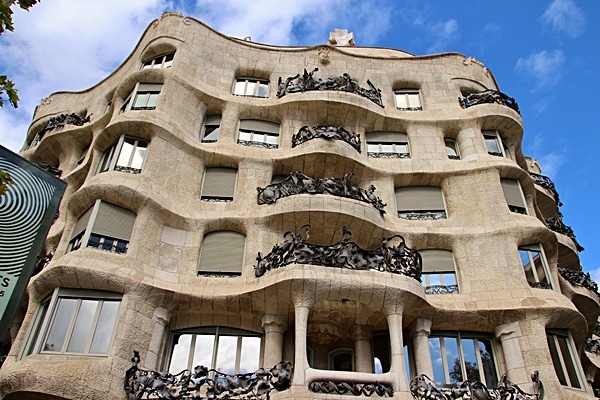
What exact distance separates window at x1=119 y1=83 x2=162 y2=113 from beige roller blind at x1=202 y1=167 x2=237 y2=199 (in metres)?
3.30

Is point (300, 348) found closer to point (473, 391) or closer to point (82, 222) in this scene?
point (473, 391)

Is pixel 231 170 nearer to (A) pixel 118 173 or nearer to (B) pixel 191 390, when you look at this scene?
(A) pixel 118 173

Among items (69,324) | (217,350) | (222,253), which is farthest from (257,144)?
(69,324)

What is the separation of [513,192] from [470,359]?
6.44 m

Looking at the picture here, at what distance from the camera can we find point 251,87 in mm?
20094

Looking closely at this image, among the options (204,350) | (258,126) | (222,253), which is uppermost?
(258,126)

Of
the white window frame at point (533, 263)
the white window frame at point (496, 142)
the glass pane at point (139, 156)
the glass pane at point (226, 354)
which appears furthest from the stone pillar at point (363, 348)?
the white window frame at point (496, 142)

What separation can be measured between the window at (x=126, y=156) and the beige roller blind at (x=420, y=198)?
904 centimetres

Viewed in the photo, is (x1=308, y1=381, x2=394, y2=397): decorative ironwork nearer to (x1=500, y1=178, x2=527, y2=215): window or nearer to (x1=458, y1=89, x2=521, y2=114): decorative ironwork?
(x1=500, y1=178, x2=527, y2=215): window

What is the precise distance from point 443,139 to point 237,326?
1076 cm

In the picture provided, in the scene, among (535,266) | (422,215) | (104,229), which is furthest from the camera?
(422,215)

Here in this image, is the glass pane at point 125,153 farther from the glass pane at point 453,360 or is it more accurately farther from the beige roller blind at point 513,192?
the beige roller blind at point 513,192

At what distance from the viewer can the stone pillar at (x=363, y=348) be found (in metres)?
13.4

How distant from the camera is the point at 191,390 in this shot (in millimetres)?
10922
